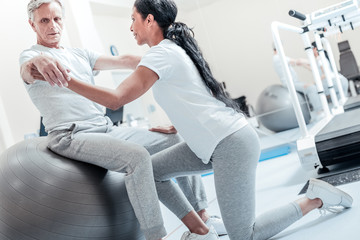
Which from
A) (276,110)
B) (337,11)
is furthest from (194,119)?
(276,110)

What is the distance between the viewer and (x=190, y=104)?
1.72 meters

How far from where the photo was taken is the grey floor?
1776mm

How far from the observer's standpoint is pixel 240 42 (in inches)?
187

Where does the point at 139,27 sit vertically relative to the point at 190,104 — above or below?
above

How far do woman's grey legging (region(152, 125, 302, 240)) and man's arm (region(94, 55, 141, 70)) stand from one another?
25.0 inches

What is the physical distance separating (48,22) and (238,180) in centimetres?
114

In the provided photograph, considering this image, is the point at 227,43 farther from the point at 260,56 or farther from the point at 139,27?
the point at 139,27

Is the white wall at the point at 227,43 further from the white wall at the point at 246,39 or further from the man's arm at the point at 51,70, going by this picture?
the man's arm at the point at 51,70

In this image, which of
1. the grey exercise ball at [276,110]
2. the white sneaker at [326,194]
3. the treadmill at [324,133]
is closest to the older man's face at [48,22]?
the white sneaker at [326,194]

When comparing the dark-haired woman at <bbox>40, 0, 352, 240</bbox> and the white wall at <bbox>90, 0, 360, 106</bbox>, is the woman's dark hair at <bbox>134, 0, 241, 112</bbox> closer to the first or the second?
the dark-haired woman at <bbox>40, 0, 352, 240</bbox>

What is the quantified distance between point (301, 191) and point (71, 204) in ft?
5.02

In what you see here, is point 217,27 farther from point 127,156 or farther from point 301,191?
point 127,156

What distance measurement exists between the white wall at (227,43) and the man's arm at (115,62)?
2412mm

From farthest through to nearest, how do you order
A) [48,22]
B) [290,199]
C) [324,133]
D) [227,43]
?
[227,43] → [324,133] → [290,199] → [48,22]
